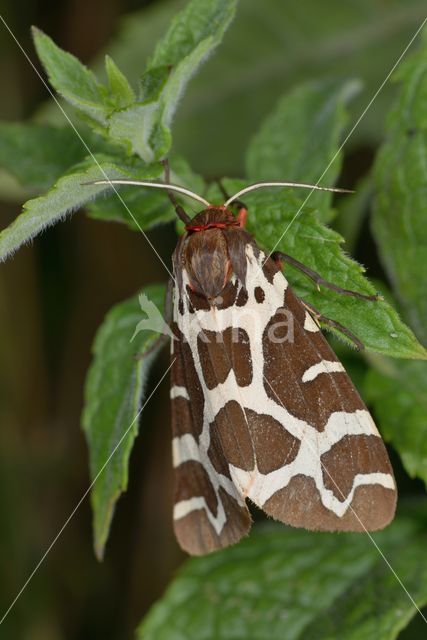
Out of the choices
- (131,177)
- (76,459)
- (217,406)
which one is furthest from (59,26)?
(217,406)

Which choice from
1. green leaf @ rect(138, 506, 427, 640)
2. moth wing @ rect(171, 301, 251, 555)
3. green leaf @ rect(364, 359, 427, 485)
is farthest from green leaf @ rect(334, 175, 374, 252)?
green leaf @ rect(138, 506, 427, 640)

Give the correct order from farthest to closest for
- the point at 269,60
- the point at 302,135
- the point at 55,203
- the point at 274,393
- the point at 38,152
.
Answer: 1. the point at 269,60
2. the point at 302,135
3. the point at 38,152
4. the point at 274,393
5. the point at 55,203

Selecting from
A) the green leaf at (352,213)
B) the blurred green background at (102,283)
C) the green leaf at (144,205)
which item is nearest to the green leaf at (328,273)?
the green leaf at (144,205)

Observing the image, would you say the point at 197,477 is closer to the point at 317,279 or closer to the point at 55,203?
the point at 317,279

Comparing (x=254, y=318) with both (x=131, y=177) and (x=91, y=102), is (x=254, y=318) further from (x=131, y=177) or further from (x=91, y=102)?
(x=91, y=102)

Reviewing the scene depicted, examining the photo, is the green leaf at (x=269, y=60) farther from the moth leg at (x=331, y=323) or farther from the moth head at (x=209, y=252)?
the moth leg at (x=331, y=323)

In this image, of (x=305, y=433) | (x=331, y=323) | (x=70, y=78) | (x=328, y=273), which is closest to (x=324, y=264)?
(x=328, y=273)
